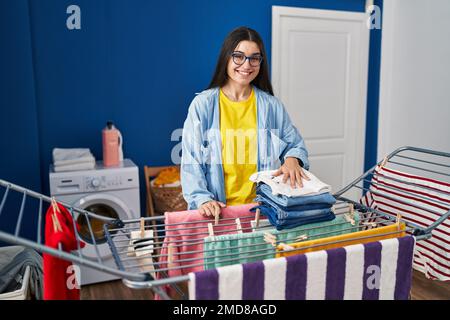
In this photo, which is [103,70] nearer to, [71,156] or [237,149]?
[71,156]

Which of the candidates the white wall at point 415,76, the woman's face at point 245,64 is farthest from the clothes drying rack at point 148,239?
the white wall at point 415,76

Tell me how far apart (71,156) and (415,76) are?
2.92 metres

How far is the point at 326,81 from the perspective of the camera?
13.2ft

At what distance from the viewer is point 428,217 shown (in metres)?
1.72

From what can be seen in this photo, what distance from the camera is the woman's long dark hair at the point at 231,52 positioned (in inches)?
71.9

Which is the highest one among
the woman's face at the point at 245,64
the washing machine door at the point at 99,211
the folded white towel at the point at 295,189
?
the woman's face at the point at 245,64

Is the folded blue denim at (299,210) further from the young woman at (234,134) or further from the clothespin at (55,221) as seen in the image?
the clothespin at (55,221)

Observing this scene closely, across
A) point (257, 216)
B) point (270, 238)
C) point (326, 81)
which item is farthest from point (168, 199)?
point (270, 238)

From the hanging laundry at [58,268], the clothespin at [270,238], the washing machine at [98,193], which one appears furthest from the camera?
the washing machine at [98,193]

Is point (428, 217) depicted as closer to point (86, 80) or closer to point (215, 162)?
point (215, 162)

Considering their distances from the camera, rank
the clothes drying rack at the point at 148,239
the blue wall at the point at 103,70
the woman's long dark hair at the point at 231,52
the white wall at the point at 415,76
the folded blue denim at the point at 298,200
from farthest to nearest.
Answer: the white wall at the point at 415,76 → the blue wall at the point at 103,70 → the woman's long dark hair at the point at 231,52 → the folded blue denim at the point at 298,200 → the clothes drying rack at the point at 148,239

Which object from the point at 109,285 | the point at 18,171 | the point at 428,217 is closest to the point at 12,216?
the point at 18,171

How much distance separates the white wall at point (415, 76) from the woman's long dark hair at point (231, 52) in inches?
86.5

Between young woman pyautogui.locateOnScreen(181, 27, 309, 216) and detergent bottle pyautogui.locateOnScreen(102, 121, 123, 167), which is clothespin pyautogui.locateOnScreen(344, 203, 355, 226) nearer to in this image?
young woman pyautogui.locateOnScreen(181, 27, 309, 216)
